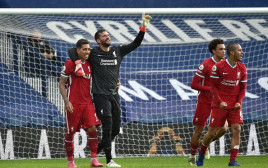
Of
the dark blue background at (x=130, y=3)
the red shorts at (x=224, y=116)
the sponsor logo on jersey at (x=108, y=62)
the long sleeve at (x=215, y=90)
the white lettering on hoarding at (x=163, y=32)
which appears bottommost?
the red shorts at (x=224, y=116)

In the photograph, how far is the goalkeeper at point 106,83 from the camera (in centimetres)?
887

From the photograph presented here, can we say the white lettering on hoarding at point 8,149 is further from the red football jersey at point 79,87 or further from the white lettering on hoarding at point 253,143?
the white lettering on hoarding at point 253,143

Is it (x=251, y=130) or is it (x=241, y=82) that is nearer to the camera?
(x=241, y=82)

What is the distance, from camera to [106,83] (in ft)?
29.4

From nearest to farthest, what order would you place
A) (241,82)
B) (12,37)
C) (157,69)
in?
1. (241,82)
2. (12,37)
3. (157,69)

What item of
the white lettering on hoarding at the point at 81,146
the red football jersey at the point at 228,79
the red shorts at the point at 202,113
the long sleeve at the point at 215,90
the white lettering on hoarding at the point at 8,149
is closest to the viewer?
the long sleeve at the point at 215,90

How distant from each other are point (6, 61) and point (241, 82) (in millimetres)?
4923

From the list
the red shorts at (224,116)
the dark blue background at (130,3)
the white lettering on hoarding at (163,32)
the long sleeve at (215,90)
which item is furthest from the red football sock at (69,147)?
the dark blue background at (130,3)

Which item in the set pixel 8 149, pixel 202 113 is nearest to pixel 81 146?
pixel 8 149

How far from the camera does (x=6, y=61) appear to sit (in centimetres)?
1205

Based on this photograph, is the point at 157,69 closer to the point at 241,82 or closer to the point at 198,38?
the point at 198,38

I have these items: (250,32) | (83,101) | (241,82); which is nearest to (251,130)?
(250,32)

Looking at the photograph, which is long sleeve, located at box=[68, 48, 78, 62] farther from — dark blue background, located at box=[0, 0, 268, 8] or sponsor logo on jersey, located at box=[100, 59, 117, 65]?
dark blue background, located at box=[0, 0, 268, 8]

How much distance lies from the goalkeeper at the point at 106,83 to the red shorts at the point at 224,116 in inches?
53.3
